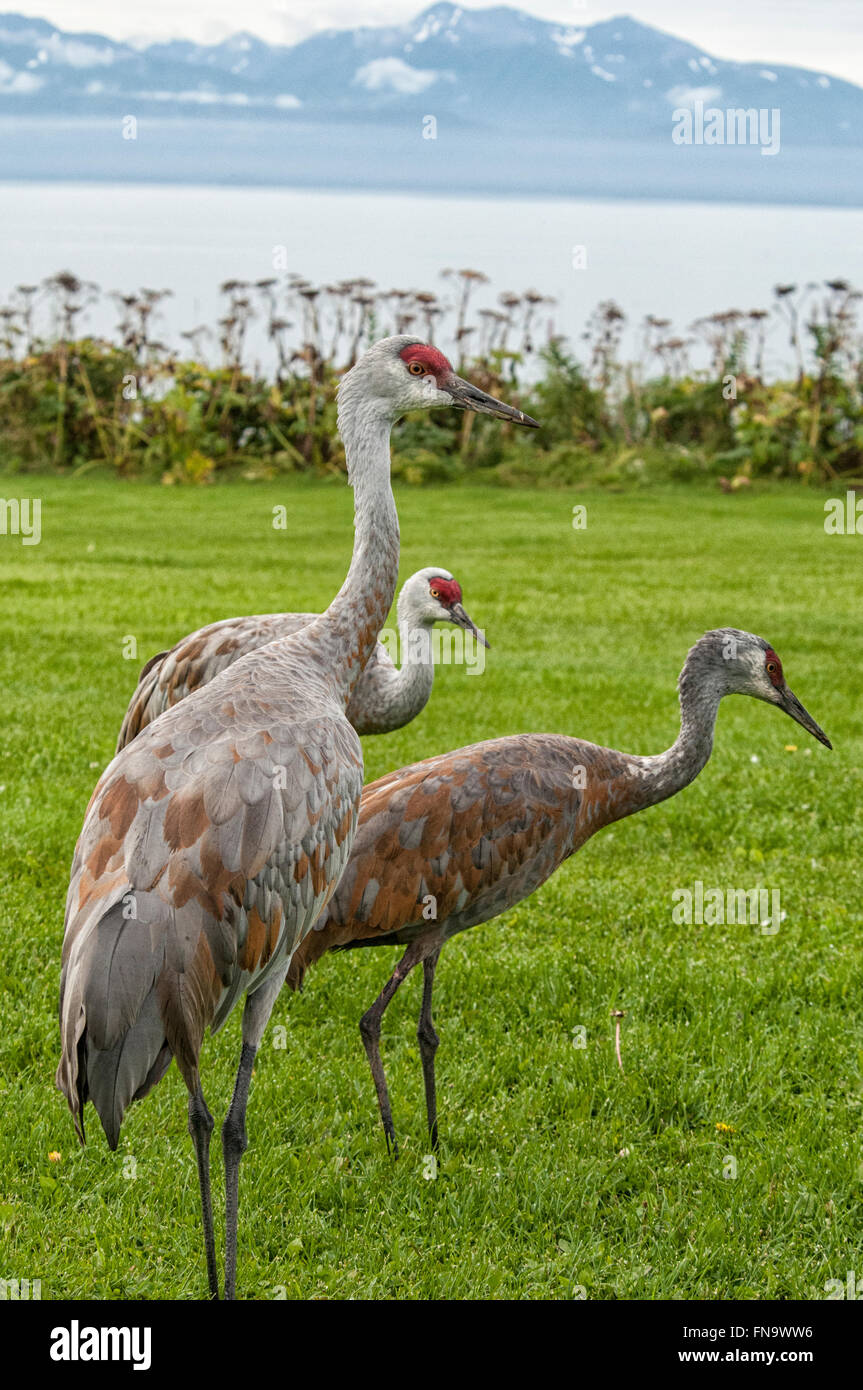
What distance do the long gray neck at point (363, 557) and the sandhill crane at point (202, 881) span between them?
0.27 m

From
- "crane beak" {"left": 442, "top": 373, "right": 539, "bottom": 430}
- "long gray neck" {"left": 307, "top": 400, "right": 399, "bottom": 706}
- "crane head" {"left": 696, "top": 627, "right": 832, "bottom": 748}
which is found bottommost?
"crane head" {"left": 696, "top": 627, "right": 832, "bottom": 748}

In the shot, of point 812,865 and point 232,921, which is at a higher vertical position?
point 232,921

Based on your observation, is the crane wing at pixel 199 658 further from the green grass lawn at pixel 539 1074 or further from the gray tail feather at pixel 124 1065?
the gray tail feather at pixel 124 1065

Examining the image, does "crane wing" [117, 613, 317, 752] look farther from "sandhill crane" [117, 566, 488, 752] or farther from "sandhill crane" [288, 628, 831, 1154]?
"sandhill crane" [288, 628, 831, 1154]

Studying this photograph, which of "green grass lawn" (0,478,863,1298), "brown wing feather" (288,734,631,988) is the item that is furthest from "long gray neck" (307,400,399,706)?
"green grass lawn" (0,478,863,1298)

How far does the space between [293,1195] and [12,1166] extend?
0.79 m

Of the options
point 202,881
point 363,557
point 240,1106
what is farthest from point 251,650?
point 202,881

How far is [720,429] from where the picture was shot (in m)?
18.6

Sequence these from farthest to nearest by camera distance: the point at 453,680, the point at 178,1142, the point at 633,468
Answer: the point at 633,468
the point at 453,680
the point at 178,1142

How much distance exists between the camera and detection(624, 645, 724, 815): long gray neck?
15.3 ft

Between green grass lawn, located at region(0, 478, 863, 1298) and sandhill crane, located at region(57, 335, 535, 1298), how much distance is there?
0.53 meters

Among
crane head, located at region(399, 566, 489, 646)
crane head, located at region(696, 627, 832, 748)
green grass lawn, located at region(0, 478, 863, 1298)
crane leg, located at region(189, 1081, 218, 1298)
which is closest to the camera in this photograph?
crane leg, located at region(189, 1081, 218, 1298)
